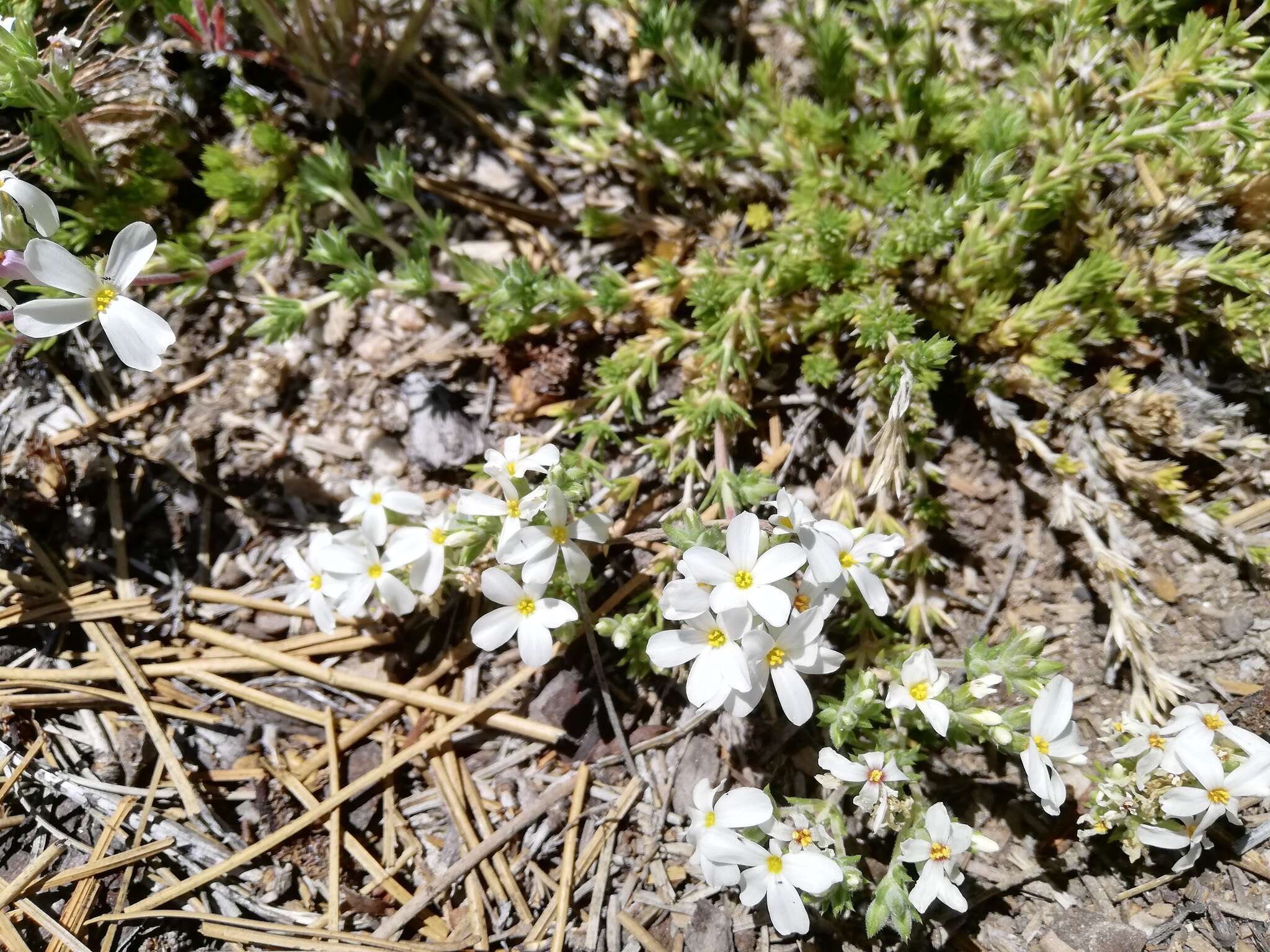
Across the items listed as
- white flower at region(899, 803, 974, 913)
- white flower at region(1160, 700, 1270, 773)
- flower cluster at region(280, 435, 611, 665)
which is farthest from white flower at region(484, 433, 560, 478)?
white flower at region(1160, 700, 1270, 773)

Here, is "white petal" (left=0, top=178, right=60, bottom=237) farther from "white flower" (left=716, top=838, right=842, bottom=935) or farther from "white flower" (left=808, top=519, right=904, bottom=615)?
"white flower" (left=716, top=838, right=842, bottom=935)

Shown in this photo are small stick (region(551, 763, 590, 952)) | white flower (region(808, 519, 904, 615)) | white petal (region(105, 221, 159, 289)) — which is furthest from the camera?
small stick (region(551, 763, 590, 952))

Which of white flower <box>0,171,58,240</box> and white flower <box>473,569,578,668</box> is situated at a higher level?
white flower <box>0,171,58,240</box>

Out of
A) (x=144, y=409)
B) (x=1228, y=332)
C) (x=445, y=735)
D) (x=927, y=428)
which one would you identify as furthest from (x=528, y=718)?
(x=1228, y=332)

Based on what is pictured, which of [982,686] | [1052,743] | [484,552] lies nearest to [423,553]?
[484,552]

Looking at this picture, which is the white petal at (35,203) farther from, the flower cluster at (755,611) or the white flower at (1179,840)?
the white flower at (1179,840)

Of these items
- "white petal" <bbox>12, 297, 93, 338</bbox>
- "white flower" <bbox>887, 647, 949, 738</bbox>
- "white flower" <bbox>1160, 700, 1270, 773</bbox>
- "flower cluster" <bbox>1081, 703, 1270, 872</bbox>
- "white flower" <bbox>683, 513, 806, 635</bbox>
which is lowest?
"flower cluster" <bbox>1081, 703, 1270, 872</bbox>

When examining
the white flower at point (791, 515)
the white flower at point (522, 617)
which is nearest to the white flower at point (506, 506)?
the white flower at point (522, 617)
